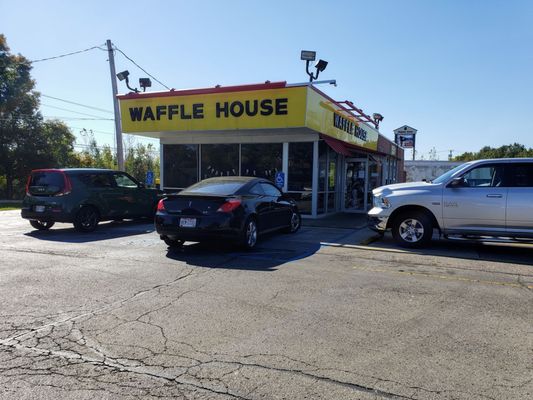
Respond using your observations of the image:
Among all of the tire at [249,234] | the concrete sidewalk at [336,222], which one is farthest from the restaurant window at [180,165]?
the tire at [249,234]

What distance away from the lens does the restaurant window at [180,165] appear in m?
16.8

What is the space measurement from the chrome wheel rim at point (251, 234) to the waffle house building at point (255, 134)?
5.06 m

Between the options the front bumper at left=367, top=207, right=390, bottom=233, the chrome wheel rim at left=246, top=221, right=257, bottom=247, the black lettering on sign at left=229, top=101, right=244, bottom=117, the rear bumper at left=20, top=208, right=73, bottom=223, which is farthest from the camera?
the black lettering on sign at left=229, top=101, right=244, bottom=117

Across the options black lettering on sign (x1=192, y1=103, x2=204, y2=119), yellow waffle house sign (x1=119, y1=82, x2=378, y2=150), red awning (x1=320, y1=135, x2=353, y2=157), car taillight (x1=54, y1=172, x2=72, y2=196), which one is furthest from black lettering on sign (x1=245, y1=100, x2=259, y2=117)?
car taillight (x1=54, y1=172, x2=72, y2=196)

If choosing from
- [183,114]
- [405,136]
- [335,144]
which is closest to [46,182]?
[183,114]

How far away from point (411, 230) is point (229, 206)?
399 centimetres

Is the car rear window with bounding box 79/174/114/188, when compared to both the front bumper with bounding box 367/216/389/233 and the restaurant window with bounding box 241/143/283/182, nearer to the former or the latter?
the restaurant window with bounding box 241/143/283/182

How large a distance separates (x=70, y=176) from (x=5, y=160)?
25.4m

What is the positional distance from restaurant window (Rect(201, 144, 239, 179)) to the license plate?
7.97m

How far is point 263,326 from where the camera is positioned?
4.43 meters

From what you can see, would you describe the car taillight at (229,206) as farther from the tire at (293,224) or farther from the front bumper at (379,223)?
the front bumper at (379,223)

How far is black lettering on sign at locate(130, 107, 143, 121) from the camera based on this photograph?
1584cm

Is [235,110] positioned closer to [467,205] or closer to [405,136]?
[467,205]

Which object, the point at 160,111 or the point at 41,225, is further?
Result: the point at 160,111
